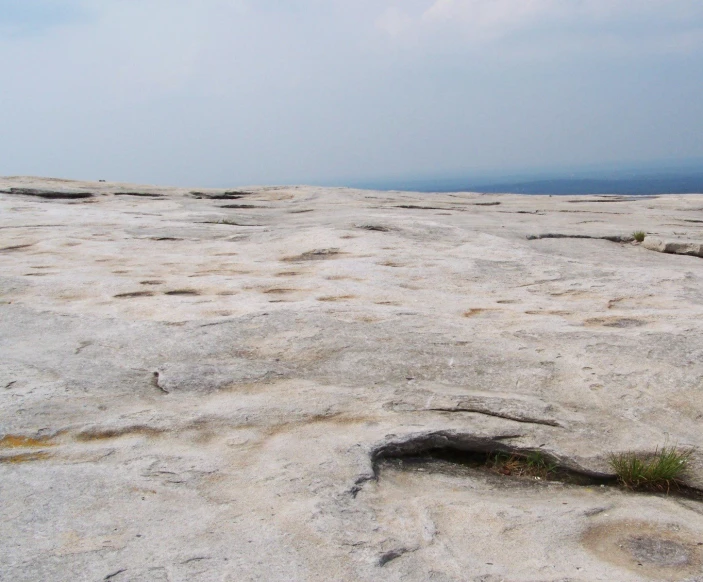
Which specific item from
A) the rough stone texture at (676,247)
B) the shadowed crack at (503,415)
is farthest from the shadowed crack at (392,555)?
the rough stone texture at (676,247)

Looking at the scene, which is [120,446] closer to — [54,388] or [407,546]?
[54,388]

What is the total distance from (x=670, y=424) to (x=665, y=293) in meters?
4.19

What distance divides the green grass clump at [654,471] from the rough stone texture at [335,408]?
0.45 ft

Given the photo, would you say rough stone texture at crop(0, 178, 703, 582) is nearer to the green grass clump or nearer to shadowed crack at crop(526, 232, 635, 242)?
the green grass clump

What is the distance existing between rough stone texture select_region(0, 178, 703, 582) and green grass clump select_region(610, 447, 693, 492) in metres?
0.14

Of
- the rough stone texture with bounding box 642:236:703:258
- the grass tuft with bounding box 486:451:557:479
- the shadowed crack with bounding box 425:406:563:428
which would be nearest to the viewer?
the grass tuft with bounding box 486:451:557:479

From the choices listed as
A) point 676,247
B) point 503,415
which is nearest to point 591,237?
point 676,247

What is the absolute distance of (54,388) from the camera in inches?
255

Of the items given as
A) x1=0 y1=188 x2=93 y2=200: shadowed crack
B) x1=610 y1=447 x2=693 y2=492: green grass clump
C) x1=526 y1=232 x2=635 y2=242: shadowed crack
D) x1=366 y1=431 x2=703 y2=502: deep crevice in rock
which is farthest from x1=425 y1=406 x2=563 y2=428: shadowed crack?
x1=0 y1=188 x2=93 y2=200: shadowed crack

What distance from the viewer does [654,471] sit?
17.3ft

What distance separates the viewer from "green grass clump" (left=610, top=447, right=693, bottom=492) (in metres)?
5.27

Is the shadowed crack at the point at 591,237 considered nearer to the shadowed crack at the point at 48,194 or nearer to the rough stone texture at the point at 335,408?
the rough stone texture at the point at 335,408

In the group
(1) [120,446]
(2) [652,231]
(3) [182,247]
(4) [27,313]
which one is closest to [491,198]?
(2) [652,231]

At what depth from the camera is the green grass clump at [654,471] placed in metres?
5.27
